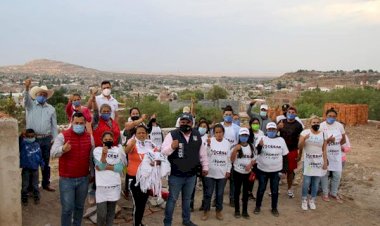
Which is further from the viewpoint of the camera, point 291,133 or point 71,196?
point 291,133

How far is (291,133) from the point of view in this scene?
296 inches

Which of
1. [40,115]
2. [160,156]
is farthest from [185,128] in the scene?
[40,115]

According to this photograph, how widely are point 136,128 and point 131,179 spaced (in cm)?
74

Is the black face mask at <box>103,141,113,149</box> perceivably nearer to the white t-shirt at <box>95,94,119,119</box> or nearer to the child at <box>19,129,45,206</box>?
the white t-shirt at <box>95,94,119,119</box>

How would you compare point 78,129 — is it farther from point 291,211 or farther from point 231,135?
point 291,211

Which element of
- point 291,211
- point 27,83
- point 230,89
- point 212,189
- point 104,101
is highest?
point 27,83

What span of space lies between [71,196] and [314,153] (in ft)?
13.9

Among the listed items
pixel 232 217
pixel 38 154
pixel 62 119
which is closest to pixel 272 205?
pixel 232 217

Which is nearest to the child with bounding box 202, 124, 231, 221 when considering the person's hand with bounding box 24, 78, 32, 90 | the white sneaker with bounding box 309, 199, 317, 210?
the white sneaker with bounding box 309, 199, 317, 210

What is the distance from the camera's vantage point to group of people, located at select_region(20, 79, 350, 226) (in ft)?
17.4

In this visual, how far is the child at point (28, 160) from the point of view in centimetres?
614

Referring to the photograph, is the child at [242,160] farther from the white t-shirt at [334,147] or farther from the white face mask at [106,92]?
the white face mask at [106,92]

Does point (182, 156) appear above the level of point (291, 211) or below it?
above

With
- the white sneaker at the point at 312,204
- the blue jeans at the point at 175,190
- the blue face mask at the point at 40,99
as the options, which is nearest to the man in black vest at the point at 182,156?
the blue jeans at the point at 175,190
